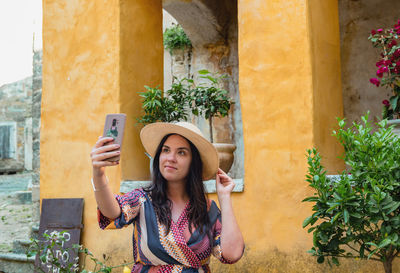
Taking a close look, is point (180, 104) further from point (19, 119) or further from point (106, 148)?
point (19, 119)

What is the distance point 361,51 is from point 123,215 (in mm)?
4342

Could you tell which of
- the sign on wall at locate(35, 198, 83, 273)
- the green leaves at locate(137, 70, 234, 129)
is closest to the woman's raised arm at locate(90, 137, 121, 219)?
the green leaves at locate(137, 70, 234, 129)

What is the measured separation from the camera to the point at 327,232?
93.8 inches

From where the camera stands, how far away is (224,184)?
213 centimetres

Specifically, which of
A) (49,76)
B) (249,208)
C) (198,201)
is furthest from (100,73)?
(198,201)

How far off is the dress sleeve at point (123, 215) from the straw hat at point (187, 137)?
1.11ft

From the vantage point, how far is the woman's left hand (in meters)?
2.05

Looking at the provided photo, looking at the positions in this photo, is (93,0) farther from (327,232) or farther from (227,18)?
(327,232)

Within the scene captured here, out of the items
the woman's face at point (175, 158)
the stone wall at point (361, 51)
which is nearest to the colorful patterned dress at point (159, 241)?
the woman's face at point (175, 158)

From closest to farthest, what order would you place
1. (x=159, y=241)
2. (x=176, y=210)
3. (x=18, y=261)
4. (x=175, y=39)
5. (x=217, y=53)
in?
(x=159, y=241), (x=176, y=210), (x=18, y=261), (x=217, y=53), (x=175, y=39)

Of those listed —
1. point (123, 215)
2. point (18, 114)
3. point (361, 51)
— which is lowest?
point (123, 215)

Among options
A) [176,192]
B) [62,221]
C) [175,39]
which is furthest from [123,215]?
[175,39]

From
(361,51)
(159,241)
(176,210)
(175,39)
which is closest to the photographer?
(159,241)

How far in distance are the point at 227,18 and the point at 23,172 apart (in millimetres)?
12112
